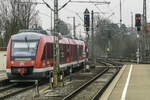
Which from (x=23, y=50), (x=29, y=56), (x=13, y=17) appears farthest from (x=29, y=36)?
(x=13, y=17)

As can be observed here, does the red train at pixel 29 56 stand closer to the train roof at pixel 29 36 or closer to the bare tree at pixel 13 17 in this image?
the train roof at pixel 29 36

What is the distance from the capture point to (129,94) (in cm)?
1504

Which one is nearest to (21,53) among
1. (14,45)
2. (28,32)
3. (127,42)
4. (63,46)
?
(14,45)

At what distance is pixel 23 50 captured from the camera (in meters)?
19.0

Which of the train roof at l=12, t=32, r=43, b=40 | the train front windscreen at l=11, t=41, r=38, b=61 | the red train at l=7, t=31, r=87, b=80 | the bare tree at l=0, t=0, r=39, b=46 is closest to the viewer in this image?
the red train at l=7, t=31, r=87, b=80

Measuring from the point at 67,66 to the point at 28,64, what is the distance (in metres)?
7.33

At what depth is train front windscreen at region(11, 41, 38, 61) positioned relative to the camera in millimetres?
18781

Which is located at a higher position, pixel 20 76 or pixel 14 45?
pixel 14 45

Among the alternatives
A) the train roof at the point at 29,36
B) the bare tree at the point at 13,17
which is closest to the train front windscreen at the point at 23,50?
the train roof at the point at 29,36

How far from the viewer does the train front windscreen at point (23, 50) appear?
1878 centimetres

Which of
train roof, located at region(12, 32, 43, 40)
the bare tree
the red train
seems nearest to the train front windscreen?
the red train

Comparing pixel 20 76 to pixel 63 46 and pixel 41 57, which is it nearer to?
pixel 41 57

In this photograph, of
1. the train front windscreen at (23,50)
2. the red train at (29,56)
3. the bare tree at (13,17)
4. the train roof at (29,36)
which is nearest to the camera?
the red train at (29,56)

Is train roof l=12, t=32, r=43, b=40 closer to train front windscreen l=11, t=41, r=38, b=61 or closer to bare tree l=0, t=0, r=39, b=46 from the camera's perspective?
train front windscreen l=11, t=41, r=38, b=61
